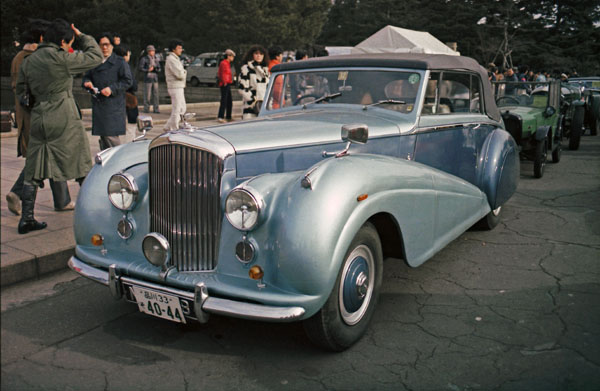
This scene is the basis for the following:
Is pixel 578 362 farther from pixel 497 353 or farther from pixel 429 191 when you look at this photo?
pixel 429 191

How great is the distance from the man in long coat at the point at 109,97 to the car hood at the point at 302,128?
2.64 m

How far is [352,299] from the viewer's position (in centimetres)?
302

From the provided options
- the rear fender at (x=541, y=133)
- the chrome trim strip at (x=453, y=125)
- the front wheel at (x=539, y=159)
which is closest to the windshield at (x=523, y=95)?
the rear fender at (x=541, y=133)

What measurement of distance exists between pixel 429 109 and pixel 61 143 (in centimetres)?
312

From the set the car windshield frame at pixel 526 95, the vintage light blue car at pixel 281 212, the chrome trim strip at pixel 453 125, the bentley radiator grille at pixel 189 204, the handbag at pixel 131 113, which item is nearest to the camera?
the vintage light blue car at pixel 281 212

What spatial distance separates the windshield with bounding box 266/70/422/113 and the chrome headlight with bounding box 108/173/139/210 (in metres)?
1.79

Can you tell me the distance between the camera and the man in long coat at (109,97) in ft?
20.0

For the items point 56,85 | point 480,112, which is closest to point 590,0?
point 480,112

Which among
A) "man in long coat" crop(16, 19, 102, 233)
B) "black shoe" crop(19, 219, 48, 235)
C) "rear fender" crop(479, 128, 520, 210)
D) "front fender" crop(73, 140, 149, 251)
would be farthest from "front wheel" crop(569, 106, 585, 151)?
"black shoe" crop(19, 219, 48, 235)

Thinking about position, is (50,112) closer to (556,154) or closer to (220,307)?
(220,307)

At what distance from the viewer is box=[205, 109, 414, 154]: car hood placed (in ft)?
10.5

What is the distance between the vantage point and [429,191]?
3.65m

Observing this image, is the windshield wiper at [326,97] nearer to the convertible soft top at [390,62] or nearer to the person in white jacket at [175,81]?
the convertible soft top at [390,62]

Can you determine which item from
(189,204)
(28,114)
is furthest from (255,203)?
(28,114)
